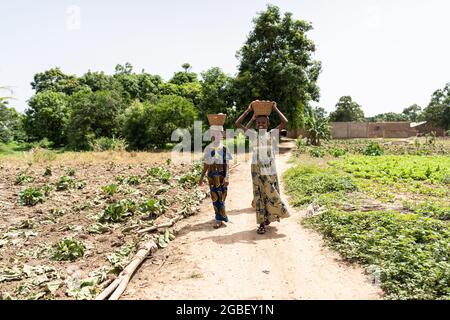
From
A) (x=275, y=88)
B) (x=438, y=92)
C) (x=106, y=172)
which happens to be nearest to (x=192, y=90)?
(x=275, y=88)

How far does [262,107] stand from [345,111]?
171 ft

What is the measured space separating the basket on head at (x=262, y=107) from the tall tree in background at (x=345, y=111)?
51.5 meters

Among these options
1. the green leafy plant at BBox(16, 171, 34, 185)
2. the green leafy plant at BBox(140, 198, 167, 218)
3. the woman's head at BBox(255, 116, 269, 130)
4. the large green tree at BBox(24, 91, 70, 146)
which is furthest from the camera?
the large green tree at BBox(24, 91, 70, 146)

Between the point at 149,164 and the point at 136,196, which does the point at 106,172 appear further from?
the point at 136,196

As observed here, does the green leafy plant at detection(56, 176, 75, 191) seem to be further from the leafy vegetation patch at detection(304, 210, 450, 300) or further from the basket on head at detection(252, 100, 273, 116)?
the leafy vegetation patch at detection(304, 210, 450, 300)

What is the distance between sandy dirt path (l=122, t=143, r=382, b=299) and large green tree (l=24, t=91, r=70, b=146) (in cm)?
4229

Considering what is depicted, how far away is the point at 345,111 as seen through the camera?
54.6 meters

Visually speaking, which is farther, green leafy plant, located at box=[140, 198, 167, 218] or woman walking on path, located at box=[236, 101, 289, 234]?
green leafy plant, located at box=[140, 198, 167, 218]

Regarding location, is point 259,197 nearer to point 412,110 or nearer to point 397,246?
point 397,246

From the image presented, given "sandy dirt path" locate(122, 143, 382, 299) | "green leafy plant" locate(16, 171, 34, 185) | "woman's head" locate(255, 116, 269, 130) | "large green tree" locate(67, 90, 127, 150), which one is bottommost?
"sandy dirt path" locate(122, 143, 382, 299)

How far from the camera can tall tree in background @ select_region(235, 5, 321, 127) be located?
2408cm

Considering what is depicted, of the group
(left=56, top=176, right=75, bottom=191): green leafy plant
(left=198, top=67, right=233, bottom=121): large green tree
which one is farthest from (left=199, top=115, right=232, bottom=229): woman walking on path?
(left=198, top=67, right=233, bottom=121): large green tree

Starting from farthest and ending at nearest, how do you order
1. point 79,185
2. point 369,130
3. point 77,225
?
point 369,130 → point 79,185 → point 77,225

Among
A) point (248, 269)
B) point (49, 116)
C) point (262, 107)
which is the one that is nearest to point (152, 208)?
point (262, 107)
